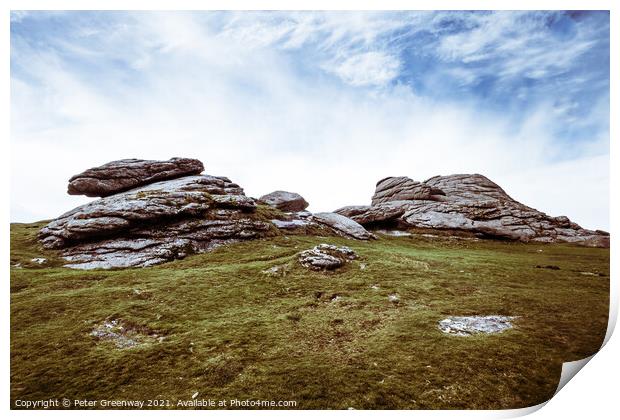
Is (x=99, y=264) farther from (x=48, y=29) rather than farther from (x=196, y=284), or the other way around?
(x=48, y=29)

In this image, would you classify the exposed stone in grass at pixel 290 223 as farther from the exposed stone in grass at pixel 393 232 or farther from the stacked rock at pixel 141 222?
the exposed stone in grass at pixel 393 232

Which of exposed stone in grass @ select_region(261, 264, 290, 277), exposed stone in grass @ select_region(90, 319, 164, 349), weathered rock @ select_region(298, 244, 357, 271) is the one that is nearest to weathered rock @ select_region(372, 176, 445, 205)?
weathered rock @ select_region(298, 244, 357, 271)

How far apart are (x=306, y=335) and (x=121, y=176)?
1245 inches

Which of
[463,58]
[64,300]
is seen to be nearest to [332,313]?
[64,300]

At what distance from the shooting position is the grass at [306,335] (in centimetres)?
1066

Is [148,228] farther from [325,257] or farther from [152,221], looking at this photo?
[325,257]

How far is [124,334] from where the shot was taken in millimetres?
13305

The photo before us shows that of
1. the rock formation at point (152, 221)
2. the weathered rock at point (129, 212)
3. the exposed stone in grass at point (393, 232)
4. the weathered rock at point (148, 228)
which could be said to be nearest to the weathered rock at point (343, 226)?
the rock formation at point (152, 221)

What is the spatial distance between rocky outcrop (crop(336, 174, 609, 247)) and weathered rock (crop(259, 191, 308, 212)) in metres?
15.1

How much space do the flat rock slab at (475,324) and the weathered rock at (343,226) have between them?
76.9 feet

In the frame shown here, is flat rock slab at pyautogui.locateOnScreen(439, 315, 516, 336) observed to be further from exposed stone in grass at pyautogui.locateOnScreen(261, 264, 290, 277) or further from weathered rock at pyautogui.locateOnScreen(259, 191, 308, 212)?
weathered rock at pyautogui.locateOnScreen(259, 191, 308, 212)
